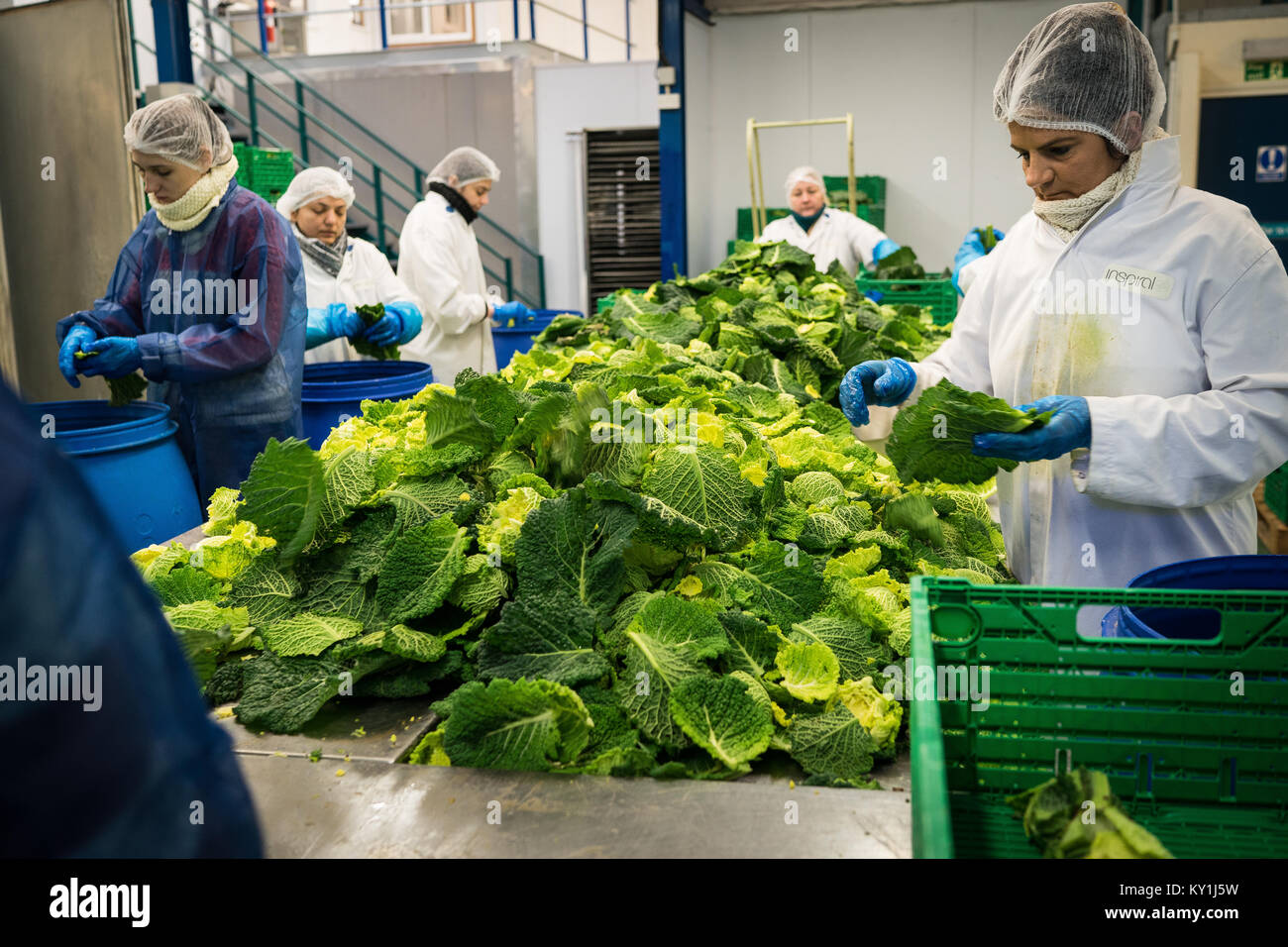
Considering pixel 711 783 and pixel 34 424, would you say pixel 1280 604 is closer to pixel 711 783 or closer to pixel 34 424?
pixel 711 783

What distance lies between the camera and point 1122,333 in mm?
2051

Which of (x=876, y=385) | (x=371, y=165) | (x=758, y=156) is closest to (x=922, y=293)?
(x=758, y=156)

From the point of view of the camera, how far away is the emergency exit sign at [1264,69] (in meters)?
5.45

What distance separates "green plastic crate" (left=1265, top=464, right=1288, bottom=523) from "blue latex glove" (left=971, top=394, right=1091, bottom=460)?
3.20 m

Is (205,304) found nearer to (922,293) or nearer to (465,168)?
(465,168)

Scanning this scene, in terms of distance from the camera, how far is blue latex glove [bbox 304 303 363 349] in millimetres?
4156

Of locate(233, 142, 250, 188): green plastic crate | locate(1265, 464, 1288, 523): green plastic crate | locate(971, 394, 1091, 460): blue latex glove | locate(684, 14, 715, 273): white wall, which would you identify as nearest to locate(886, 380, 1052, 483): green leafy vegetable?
locate(971, 394, 1091, 460): blue latex glove

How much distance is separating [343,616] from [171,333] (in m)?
1.89

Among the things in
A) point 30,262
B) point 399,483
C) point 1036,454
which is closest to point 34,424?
point 399,483

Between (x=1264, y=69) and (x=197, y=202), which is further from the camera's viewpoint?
(x=1264, y=69)

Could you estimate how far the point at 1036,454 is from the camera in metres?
1.92

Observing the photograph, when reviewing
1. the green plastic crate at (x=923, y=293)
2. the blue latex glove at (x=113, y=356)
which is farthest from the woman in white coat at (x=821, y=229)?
the blue latex glove at (x=113, y=356)

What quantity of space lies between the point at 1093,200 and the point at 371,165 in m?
10.3
